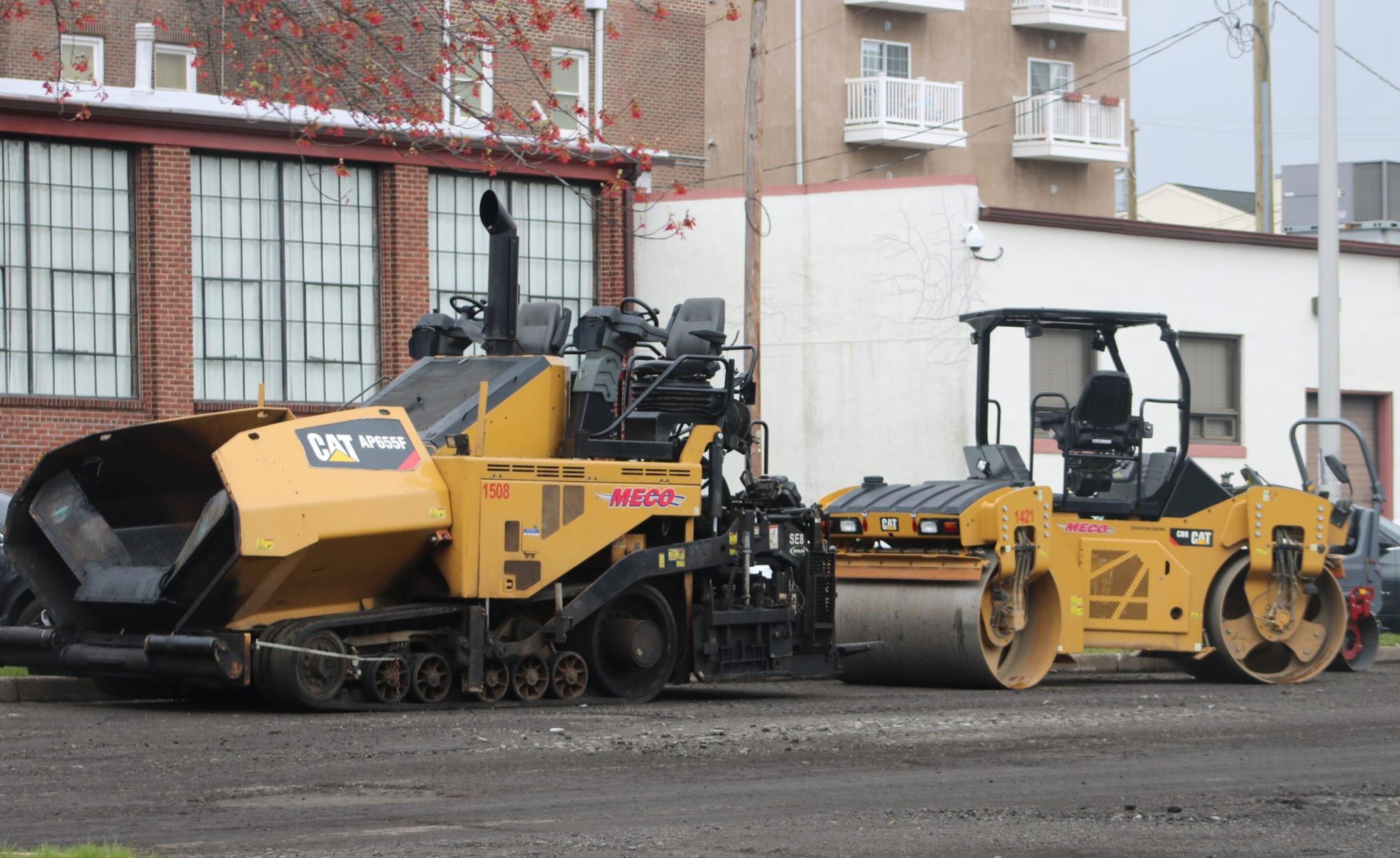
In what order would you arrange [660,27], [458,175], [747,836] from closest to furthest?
[747,836] → [458,175] → [660,27]

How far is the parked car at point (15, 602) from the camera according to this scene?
13.9 m

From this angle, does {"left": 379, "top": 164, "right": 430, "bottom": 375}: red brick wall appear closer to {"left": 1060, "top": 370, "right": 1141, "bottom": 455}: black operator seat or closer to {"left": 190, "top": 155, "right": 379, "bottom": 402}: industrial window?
{"left": 190, "top": 155, "right": 379, "bottom": 402}: industrial window

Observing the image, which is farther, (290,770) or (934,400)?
(934,400)

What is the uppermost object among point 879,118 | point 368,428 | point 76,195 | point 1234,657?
point 879,118

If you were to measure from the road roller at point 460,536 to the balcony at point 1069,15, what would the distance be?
36711mm

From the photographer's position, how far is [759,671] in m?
14.9

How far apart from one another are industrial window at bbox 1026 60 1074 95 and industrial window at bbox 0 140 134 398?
28738 millimetres

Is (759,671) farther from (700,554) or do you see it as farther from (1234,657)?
(1234,657)

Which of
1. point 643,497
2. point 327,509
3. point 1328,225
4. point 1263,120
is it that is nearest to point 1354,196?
point 1263,120

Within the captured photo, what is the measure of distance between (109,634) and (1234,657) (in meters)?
8.95

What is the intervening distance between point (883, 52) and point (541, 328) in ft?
113

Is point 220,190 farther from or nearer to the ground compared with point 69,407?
farther from the ground

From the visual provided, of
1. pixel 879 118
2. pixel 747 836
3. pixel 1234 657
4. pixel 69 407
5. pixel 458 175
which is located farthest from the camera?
pixel 879 118

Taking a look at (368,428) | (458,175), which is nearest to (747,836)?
(368,428)
